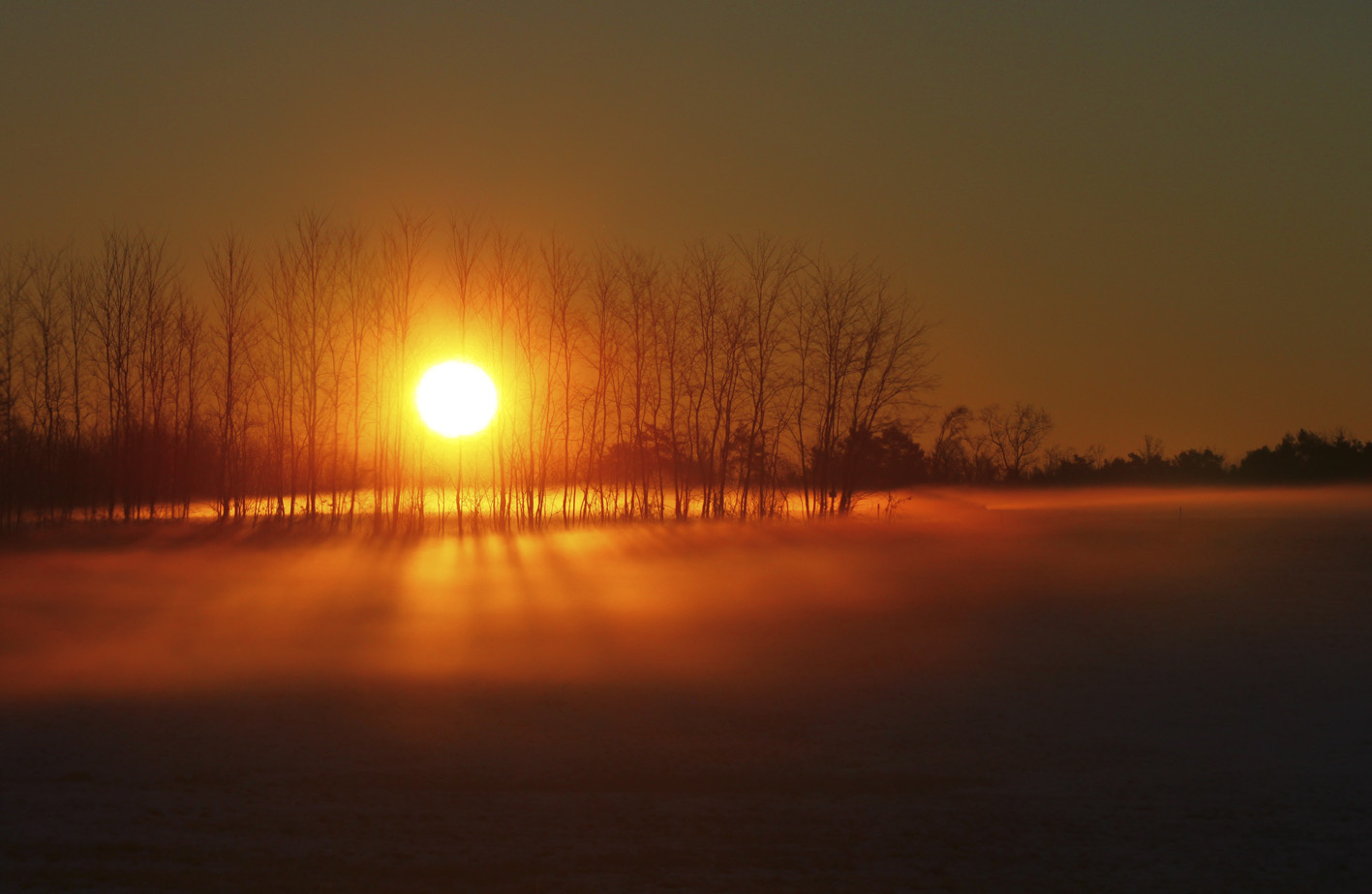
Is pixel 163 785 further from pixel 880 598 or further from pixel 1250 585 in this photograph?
pixel 1250 585

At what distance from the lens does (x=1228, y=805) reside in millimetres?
5828

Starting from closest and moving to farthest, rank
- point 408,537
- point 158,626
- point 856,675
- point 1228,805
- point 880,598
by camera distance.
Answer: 1. point 1228,805
2. point 856,675
3. point 158,626
4. point 880,598
5. point 408,537

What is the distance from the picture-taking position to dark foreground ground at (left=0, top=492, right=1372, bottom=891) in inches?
195

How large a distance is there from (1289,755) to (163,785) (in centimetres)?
665

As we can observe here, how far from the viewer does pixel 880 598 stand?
12.7m

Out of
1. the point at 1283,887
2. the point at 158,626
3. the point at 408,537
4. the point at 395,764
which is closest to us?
the point at 1283,887

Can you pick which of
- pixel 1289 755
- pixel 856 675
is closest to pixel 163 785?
pixel 856 675

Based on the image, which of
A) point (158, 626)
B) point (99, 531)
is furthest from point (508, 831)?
point (99, 531)

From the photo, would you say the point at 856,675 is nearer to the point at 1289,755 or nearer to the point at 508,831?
the point at 1289,755

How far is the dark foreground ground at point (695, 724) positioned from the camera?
496 cm

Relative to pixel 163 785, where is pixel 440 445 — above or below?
above

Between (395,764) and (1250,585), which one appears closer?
(395,764)

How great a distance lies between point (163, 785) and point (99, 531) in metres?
14.6

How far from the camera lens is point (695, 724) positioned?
7570 mm
